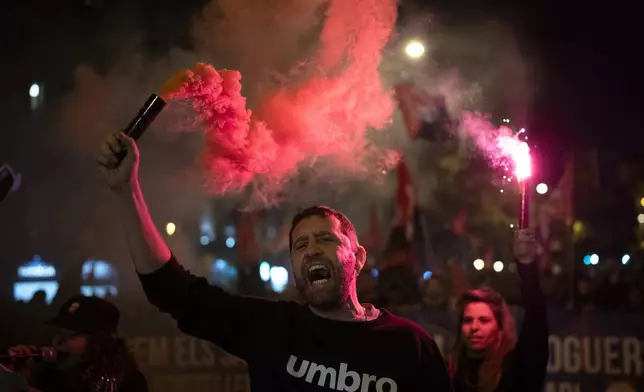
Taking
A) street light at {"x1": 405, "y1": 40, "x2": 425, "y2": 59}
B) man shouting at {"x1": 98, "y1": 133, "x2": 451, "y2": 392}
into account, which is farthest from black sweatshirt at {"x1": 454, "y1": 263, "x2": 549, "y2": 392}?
street light at {"x1": 405, "y1": 40, "x2": 425, "y2": 59}

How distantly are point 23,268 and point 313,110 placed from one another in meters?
1.31

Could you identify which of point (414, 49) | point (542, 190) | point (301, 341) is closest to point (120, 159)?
point (301, 341)

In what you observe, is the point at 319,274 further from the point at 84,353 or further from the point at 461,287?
the point at 84,353

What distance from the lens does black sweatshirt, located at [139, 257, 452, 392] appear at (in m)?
2.15

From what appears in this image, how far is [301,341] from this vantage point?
2.21 meters

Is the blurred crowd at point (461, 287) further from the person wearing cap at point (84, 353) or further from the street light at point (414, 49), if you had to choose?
the street light at point (414, 49)

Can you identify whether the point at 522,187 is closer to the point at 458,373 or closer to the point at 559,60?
the point at 559,60

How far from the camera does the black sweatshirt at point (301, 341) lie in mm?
2148

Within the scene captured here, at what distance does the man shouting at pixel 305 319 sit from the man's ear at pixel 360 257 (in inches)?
0.5

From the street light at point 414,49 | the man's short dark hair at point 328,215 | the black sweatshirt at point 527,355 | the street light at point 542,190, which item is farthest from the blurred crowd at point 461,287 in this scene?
the street light at point 414,49

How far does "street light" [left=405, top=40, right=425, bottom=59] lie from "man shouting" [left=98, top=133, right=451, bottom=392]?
2.25 feet

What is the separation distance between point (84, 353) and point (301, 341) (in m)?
0.84

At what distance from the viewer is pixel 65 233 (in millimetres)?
2527

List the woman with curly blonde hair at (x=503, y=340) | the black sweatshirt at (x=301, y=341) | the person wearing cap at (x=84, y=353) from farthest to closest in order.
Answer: the person wearing cap at (x=84, y=353) < the woman with curly blonde hair at (x=503, y=340) < the black sweatshirt at (x=301, y=341)
